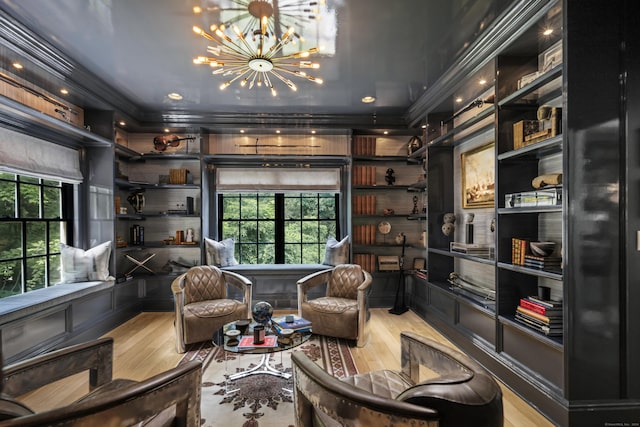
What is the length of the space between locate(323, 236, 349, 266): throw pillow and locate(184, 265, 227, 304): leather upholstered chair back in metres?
1.67

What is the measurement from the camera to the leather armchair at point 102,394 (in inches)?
44.4

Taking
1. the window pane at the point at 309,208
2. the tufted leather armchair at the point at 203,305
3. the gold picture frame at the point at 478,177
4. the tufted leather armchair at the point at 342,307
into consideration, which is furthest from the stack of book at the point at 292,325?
the window pane at the point at 309,208

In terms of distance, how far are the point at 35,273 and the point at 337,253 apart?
357cm

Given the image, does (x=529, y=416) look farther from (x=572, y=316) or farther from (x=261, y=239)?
(x=261, y=239)

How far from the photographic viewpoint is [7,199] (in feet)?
10.8

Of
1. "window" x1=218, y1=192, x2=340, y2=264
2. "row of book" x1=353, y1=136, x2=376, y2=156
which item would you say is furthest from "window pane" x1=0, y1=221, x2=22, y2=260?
"row of book" x1=353, y1=136, x2=376, y2=156

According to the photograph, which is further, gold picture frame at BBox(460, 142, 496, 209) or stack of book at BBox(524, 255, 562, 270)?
gold picture frame at BBox(460, 142, 496, 209)

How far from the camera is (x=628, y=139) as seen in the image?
200 centimetres

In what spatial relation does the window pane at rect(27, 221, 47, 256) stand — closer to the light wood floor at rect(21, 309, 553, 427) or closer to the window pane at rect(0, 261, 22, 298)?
the window pane at rect(0, 261, 22, 298)

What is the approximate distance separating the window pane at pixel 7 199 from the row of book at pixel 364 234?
13.0 feet

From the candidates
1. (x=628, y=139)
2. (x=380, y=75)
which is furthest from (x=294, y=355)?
(x=380, y=75)

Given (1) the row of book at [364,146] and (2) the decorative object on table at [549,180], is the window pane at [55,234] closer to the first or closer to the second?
(1) the row of book at [364,146]

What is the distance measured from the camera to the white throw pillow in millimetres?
3799

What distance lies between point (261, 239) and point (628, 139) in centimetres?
447
